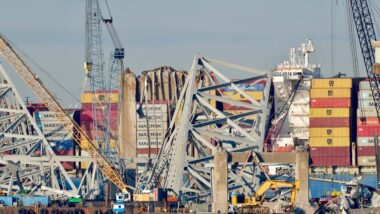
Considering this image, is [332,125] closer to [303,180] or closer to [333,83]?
[333,83]

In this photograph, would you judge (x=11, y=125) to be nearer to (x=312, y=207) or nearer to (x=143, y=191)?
(x=143, y=191)

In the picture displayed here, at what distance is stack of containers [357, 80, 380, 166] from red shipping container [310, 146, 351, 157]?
1464 millimetres

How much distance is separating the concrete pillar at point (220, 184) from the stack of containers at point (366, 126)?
74.8 m

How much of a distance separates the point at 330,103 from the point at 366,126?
→ 496 centimetres

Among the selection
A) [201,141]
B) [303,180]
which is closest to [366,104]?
[201,141]

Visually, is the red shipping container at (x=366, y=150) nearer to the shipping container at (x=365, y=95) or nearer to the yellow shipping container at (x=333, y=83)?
the shipping container at (x=365, y=95)

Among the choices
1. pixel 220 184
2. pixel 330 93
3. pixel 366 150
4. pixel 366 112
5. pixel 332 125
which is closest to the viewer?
pixel 220 184

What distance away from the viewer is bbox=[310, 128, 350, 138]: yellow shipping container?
191 meters

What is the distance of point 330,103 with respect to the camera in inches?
7603

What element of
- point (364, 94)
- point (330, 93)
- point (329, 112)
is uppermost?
point (330, 93)

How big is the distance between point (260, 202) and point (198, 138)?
20153 millimetres

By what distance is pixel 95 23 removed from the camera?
18250cm

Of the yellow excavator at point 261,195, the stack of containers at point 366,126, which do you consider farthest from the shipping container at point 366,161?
the yellow excavator at point 261,195

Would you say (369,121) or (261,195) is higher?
(369,121)
